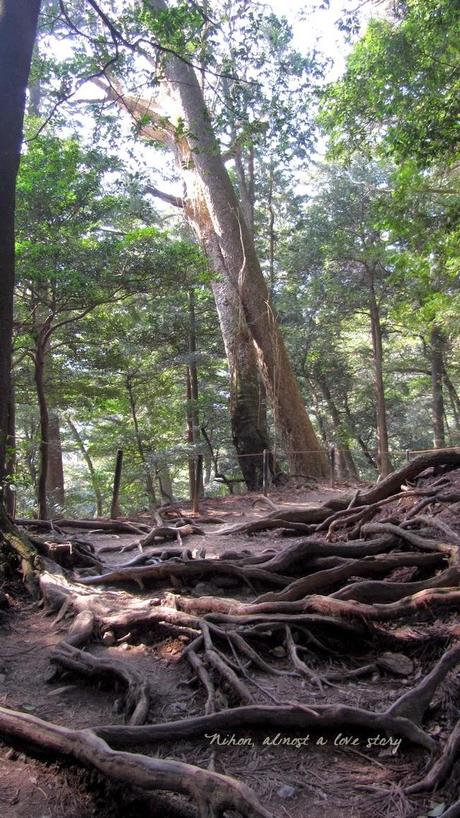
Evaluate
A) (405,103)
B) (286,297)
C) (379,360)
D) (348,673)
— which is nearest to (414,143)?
(405,103)

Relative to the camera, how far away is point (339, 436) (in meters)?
22.6

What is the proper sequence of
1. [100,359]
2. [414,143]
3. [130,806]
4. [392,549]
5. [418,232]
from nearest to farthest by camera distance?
[130,806] < [392,549] < [414,143] < [418,232] < [100,359]

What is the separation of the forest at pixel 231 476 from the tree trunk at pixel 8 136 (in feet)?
0.07

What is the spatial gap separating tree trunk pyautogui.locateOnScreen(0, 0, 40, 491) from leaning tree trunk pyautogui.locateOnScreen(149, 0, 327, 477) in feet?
28.2

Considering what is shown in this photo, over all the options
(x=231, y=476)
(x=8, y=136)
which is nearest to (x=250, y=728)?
(x=8, y=136)

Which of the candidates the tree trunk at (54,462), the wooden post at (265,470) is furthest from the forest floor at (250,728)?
Answer: the tree trunk at (54,462)

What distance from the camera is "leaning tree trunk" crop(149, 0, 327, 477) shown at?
1334 cm

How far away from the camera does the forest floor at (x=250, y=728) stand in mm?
2229

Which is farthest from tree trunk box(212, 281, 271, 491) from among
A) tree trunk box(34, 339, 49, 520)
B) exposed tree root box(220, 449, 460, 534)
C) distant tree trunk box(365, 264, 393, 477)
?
exposed tree root box(220, 449, 460, 534)

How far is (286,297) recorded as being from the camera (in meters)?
18.4

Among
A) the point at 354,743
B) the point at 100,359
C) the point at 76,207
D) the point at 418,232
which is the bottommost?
the point at 354,743

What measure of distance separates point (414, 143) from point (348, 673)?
6.73m

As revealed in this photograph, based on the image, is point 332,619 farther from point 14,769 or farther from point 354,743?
point 14,769

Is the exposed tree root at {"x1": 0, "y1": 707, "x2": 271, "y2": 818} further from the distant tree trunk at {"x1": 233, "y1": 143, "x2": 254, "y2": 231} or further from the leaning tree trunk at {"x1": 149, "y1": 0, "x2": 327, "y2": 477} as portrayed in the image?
the distant tree trunk at {"x1": 233, "y1": 143, "x2": 254, "y2": 231}
